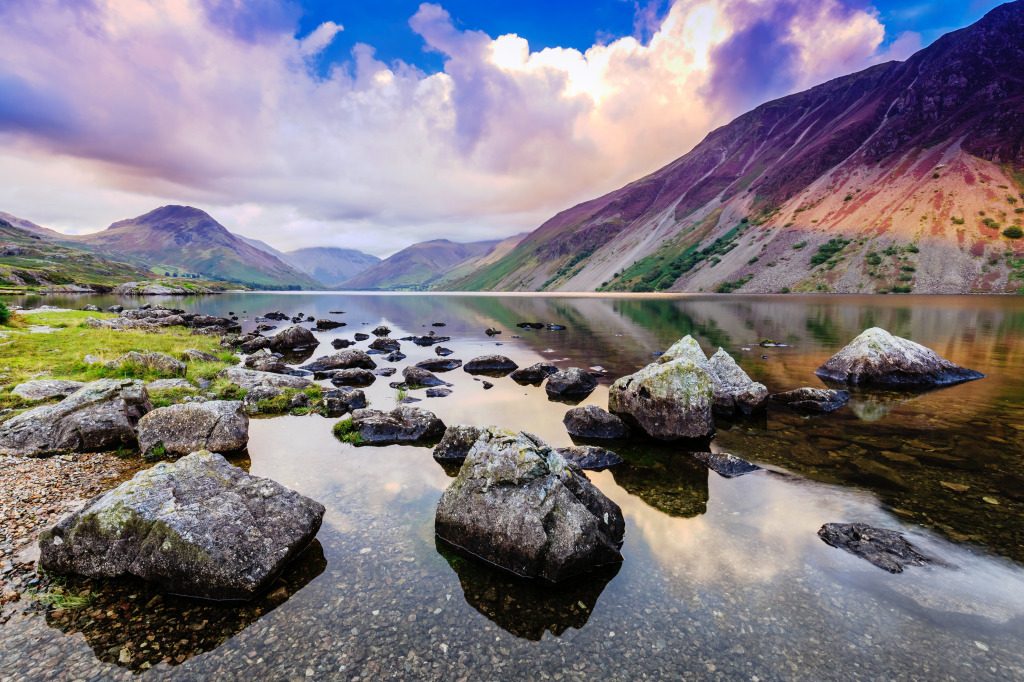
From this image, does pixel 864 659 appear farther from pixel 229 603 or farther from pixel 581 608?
pixel 229 603

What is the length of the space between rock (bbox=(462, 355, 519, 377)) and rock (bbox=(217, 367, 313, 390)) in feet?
43.5

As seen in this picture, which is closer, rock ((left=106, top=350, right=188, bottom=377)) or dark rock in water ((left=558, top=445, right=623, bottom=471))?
dark rock in water ((left=558, top=445, right=623, bottom=471))

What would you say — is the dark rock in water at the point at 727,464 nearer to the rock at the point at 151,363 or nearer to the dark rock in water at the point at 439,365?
the dark rock in water at the point at 439,365

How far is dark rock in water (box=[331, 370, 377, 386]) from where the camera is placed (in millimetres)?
31234

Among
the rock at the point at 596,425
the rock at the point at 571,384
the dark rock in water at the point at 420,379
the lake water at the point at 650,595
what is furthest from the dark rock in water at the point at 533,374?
the lake water at the point at 650,595

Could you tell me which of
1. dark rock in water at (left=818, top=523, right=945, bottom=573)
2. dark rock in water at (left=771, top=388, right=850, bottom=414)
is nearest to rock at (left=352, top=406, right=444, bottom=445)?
dark rock in water at (left=818, top=523, right=945, bottom=573)

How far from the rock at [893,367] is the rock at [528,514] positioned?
2731 centimetres

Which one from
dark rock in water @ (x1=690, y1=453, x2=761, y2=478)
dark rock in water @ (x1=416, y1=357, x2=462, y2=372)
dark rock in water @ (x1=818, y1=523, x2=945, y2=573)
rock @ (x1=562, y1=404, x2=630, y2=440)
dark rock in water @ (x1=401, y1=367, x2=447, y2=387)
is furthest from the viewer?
dark rock in water @ (x1=416, y1=357, x2=462, y2=372)

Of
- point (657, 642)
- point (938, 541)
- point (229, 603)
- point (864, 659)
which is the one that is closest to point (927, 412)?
point (938, 541)

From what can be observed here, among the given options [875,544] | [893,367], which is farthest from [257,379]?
[893,367]

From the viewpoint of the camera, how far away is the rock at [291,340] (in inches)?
1880

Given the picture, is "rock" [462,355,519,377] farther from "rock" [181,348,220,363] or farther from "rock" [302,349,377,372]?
"rock" [181,348,220,363]

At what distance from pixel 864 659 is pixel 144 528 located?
47.9 ft

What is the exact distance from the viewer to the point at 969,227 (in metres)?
162
